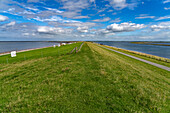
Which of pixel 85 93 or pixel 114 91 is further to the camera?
pixel 114 91

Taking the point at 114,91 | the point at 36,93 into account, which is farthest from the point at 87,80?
the point at 36,93

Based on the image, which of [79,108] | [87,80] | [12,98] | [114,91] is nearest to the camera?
[79,108]

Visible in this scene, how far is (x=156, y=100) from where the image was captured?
16.6 ft

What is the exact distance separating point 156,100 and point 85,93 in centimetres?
423

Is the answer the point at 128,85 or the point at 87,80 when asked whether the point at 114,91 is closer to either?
the point at 128,85

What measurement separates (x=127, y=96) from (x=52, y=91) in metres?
4.72

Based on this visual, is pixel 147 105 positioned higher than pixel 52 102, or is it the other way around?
pixel 52 102

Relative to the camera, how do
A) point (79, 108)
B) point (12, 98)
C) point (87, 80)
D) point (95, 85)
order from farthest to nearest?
point (87, 80) < point (95, 85) < point (12, 98) < point (79, 108)

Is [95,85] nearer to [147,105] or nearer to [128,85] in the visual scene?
[128,85]

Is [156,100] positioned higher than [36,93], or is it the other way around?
[36,93]

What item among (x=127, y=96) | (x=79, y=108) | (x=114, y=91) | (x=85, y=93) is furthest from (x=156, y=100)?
(x=79, y=108)

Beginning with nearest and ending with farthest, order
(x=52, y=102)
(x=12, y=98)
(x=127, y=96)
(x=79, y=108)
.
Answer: (x=79, y=108) < (x=52, y=102) < (x=12, y=98) < (x=127, y=96)

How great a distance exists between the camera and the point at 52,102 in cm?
452

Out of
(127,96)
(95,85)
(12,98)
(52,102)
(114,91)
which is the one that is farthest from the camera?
(95,85)
